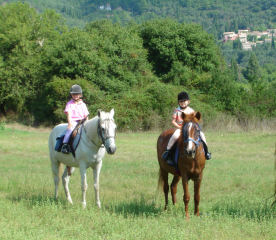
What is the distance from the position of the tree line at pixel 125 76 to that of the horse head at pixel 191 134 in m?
20.4

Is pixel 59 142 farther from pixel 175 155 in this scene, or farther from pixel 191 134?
pixel 191 134

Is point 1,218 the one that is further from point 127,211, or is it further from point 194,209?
point 194,209

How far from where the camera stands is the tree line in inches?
1107

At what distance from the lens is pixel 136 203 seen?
24.9 ft

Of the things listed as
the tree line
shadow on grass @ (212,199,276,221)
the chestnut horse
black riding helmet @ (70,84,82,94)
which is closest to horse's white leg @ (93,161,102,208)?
black riding helmet @ (70,84,82,94)

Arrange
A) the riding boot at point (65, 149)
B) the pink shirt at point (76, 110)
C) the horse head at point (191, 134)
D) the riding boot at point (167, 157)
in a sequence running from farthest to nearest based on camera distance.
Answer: the pink shirt at point (76, 110) < the riding boot at point (65, 149) < the riding boot at point (167, 157) < the horse head at point (191, 134)

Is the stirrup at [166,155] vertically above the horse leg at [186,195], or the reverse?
the stirrup at [166,155]

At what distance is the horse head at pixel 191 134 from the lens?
6027 mm

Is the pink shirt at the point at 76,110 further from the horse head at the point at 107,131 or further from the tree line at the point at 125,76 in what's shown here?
the tree line at the point at 125,76

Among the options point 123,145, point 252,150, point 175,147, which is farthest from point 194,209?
point 123,145

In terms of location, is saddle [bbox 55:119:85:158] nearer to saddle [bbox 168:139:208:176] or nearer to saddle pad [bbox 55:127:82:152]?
saddle pad [bbox 55:127:82:152]

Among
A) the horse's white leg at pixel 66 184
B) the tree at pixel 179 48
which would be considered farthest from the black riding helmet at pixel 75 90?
the tree at pixel 179 48

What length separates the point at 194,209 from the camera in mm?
6961

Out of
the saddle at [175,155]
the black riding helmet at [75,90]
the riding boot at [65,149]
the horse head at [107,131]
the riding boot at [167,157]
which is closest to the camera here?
the horse head at [107,131]
